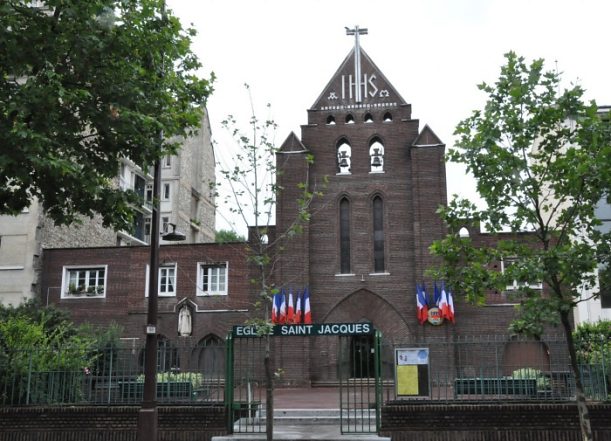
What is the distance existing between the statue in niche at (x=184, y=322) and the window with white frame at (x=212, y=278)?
1.04 metres

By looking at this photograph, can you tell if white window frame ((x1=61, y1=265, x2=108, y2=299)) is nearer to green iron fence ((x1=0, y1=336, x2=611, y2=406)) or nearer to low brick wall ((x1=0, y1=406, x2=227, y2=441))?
green iron fence ((x1=0, y1=336, x2=611, y2=406))

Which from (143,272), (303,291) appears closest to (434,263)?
(303,291)

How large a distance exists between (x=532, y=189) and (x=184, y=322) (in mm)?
22264

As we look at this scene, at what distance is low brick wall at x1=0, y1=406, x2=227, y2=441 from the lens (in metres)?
15.7

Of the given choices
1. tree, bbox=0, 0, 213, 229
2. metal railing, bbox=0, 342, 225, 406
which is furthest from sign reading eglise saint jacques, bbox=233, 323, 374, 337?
tree, bbox=0, 0, 213, 229

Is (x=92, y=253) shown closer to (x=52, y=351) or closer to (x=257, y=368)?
(x=257, y=368)

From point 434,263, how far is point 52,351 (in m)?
17.8

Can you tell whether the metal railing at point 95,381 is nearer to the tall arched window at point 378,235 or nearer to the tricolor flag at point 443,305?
the tricolor flag at point 443,305

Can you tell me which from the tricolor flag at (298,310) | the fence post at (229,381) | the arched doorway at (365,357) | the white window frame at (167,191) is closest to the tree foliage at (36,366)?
Result: the fence post at (229,381)

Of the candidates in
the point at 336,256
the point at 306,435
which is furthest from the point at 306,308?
the point at 306,435

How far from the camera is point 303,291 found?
31.1m

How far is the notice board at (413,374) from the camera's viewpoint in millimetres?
15875

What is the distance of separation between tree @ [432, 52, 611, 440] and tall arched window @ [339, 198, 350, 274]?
62.6 ft

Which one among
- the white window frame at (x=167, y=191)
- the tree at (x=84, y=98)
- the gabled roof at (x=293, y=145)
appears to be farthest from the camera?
the white window frame at (x=167, y=191)
